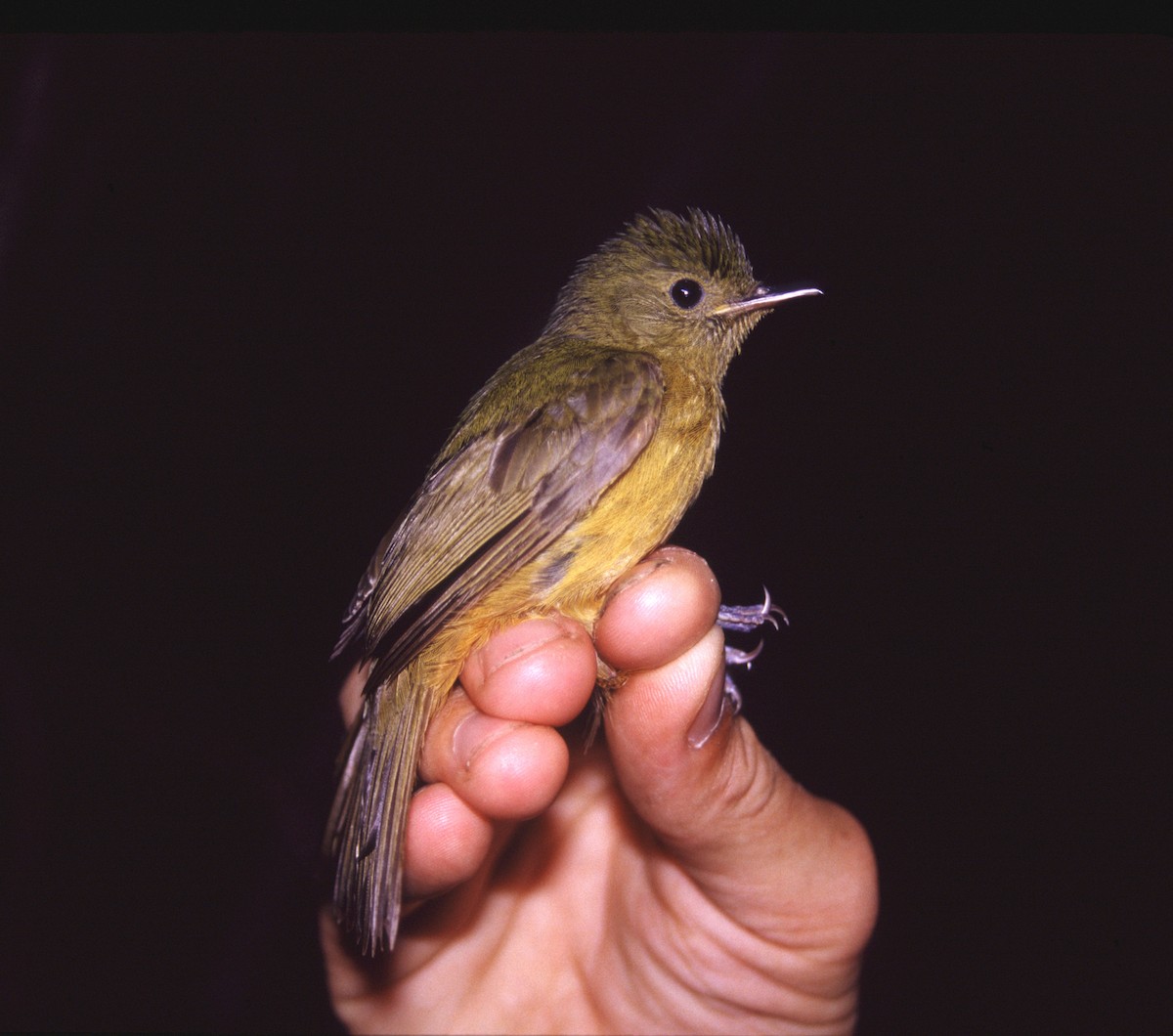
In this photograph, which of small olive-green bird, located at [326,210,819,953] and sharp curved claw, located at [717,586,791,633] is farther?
sharp curved claw, located at [717,586,791,633]

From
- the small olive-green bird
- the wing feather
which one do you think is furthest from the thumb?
the wing feather

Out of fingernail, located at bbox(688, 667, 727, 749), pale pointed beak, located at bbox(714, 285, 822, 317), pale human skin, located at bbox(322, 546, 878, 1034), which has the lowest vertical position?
pale human skin, located at bbox(322, 546, 878, 1034)

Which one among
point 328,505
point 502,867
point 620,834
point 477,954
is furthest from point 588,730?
point 328,505

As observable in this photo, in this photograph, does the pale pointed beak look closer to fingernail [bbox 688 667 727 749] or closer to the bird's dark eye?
the bird's dark eye

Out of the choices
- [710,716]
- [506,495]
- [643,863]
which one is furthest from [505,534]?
[643,863]

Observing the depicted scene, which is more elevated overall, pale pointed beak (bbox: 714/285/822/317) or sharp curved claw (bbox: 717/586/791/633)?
pale pointed beak (bbox: 714/285/822/317)

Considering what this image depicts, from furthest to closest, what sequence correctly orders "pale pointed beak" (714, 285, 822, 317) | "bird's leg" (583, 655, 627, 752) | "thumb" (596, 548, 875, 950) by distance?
"pale pointed beak" (714, 285, 822, 317)
"bird's leg" (583, 655, 627, 752)
"thumb" (596, 548, 875, 950)

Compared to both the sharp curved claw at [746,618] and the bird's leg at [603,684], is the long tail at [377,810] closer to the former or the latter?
the bird's leg at [603,684]

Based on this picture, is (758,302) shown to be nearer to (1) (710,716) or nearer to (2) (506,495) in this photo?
(2) (506,495)
